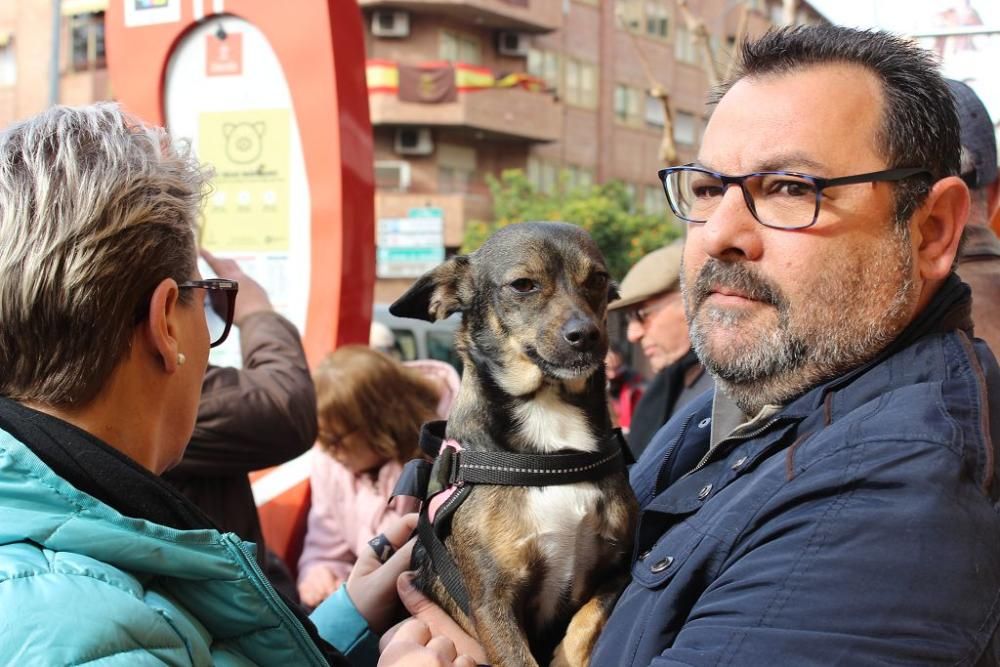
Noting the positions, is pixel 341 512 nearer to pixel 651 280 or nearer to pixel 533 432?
pixel 651 280

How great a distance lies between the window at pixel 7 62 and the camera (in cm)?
3834

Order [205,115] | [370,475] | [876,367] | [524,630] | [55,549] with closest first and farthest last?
[55,549] < [876,367] < [524,630] < [370,475] < [205,115]

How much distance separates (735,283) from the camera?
204cm

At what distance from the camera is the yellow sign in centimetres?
523

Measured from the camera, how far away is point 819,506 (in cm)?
167

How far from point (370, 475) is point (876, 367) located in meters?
3.23

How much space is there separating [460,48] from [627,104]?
8879 millimetres

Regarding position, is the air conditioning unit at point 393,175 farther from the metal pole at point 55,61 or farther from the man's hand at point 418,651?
the man's hand at point 418,651

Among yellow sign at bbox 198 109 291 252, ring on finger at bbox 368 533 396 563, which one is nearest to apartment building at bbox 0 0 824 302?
yellow sign at bbox 198 109 291 252

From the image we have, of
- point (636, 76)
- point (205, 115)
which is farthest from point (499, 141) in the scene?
point (205, 115)

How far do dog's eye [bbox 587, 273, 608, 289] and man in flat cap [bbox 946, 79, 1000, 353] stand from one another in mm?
1044

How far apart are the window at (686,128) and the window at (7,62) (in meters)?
27.9

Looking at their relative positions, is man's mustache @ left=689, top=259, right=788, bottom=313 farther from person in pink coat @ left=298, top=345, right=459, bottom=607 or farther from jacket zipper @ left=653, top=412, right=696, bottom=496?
person in pink coat @ left=298, top=345, right=459, bottom=607

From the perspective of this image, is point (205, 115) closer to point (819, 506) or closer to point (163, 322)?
point (163, 322)
